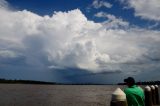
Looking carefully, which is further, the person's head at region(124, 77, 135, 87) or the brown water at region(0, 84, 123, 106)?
the brown water at region(0, 84, 123, 106)

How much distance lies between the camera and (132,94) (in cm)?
821

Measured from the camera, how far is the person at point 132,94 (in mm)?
8219

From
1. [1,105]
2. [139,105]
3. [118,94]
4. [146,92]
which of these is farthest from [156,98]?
[1,105]

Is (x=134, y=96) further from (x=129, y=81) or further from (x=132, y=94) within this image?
(x=129, y=81)

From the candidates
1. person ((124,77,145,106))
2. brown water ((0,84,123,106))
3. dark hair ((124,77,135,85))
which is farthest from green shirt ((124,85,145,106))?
brown water ((0,84,123,106))

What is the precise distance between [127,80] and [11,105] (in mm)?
38295

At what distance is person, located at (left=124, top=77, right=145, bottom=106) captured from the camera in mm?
8219

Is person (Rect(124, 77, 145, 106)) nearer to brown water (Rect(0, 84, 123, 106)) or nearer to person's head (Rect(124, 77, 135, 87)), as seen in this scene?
person's head (Rect(124, 77, 135, 87))

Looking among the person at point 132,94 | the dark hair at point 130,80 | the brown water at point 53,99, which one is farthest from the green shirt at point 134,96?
the brown water at point 53,99

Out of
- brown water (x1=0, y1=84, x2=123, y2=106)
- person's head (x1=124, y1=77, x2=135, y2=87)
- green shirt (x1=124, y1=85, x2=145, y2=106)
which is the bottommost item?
green shirt (x1=124, y1=85, x2=145, y2=106)

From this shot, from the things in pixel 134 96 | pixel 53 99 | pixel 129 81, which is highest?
pixel 53 99

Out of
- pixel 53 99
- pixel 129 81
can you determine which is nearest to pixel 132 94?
pixel 129 81

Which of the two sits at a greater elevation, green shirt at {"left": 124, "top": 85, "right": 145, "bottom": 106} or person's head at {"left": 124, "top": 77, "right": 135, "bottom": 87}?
person's head at {"left": 124, "top": 77, "right": 135, "bottom": 87}

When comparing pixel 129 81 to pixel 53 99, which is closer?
pixel 129 81
